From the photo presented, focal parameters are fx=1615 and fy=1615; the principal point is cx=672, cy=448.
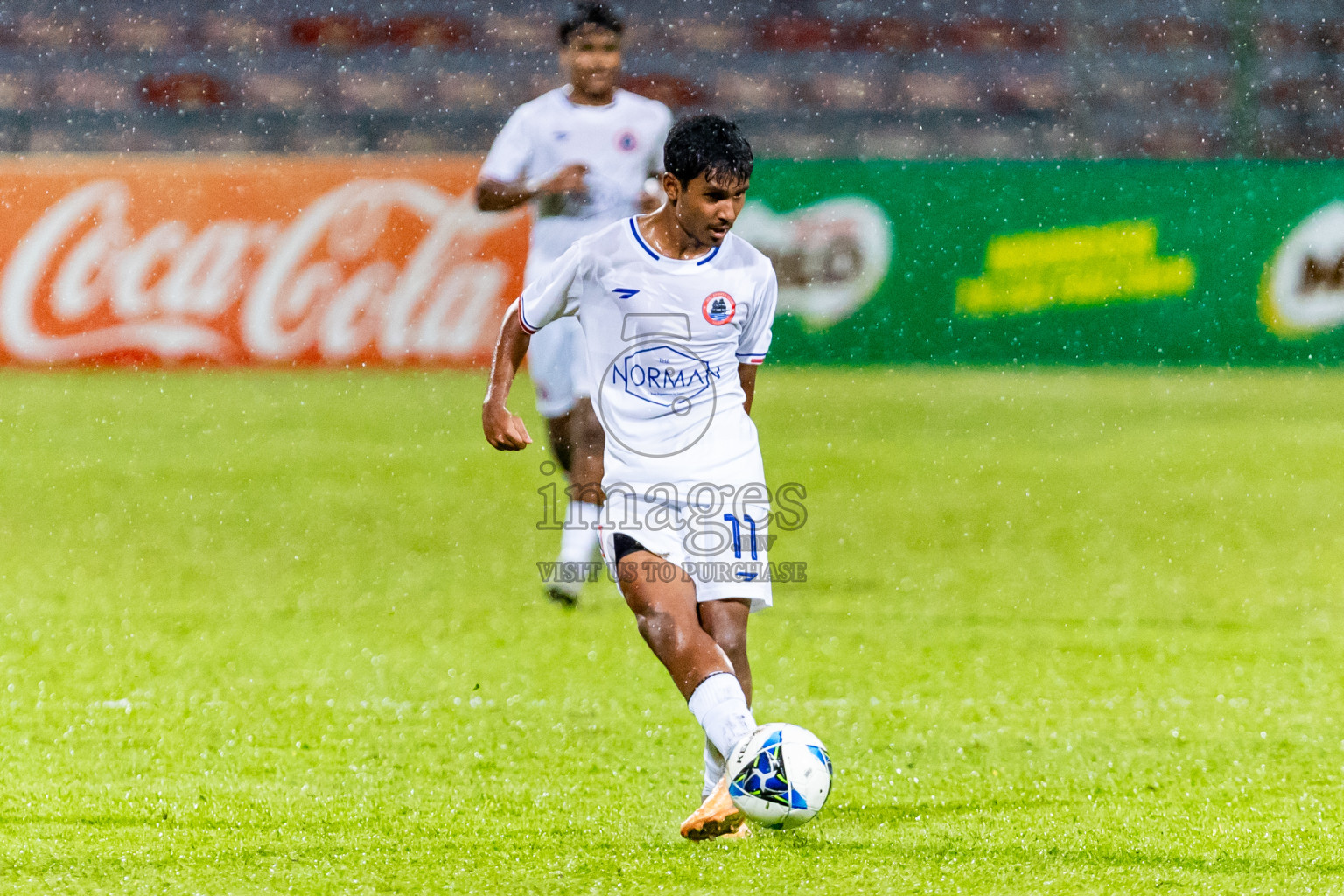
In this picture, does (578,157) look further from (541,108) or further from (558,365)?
(558,365)

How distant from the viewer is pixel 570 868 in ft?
9.60

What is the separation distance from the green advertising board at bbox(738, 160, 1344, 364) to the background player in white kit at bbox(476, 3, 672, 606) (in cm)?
636

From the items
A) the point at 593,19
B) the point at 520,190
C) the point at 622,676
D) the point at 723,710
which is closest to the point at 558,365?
the point at 520,190

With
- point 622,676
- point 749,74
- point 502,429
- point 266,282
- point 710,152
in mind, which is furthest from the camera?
point 749,74

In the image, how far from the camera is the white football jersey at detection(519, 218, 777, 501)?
127 inches

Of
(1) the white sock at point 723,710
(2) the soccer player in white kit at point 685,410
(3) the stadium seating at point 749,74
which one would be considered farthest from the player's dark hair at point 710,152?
(3) the stadium seating at point 749,74

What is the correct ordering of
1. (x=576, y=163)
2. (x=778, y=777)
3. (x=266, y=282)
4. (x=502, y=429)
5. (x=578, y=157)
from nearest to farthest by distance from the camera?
(x=778, y=777) < (x=502, y=429) < (x=576, y=163) < (x=578, y=157) < (x=266, y=282)

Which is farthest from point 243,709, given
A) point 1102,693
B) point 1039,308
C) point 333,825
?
point 1039,308

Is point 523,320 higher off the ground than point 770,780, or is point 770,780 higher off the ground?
point 523,320

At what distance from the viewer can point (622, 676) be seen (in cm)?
456

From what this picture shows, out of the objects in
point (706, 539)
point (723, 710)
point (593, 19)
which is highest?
point (593, 19)

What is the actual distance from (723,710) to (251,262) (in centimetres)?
957

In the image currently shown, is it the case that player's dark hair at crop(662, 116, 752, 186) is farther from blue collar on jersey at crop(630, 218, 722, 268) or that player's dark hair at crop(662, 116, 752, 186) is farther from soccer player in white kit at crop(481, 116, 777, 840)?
blue collar on jersey at crop(630, 218, 722, 268)

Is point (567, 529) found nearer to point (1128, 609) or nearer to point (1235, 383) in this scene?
point (1128, 609)
